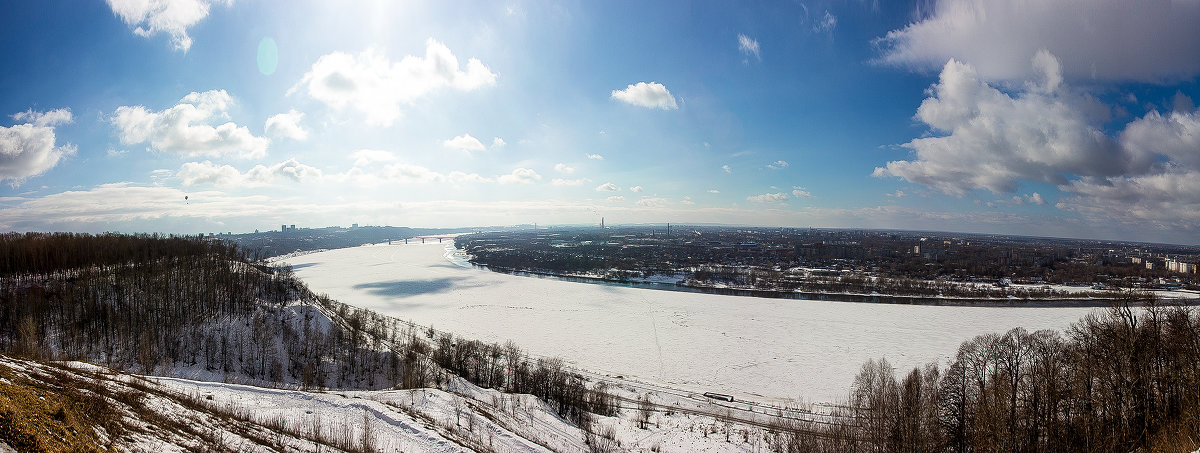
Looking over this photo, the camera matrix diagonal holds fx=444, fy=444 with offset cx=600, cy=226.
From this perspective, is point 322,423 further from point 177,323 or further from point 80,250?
point 80,250

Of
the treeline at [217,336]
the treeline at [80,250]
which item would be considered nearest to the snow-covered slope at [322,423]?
the treeline at [217,336]

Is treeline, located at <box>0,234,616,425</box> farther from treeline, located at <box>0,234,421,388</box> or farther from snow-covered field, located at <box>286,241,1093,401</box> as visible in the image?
snow-covered field, located at <box>286,241,1093,401</box>

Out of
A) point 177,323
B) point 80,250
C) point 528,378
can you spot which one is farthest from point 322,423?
point 80,250

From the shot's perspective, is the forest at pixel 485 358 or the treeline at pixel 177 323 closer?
the forest at pixel 485 358

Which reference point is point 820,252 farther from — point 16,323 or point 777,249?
point 16,323

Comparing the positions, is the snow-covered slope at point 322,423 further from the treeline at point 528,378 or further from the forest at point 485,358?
the treeline at point 528,378

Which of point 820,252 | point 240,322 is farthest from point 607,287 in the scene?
point 820,252
